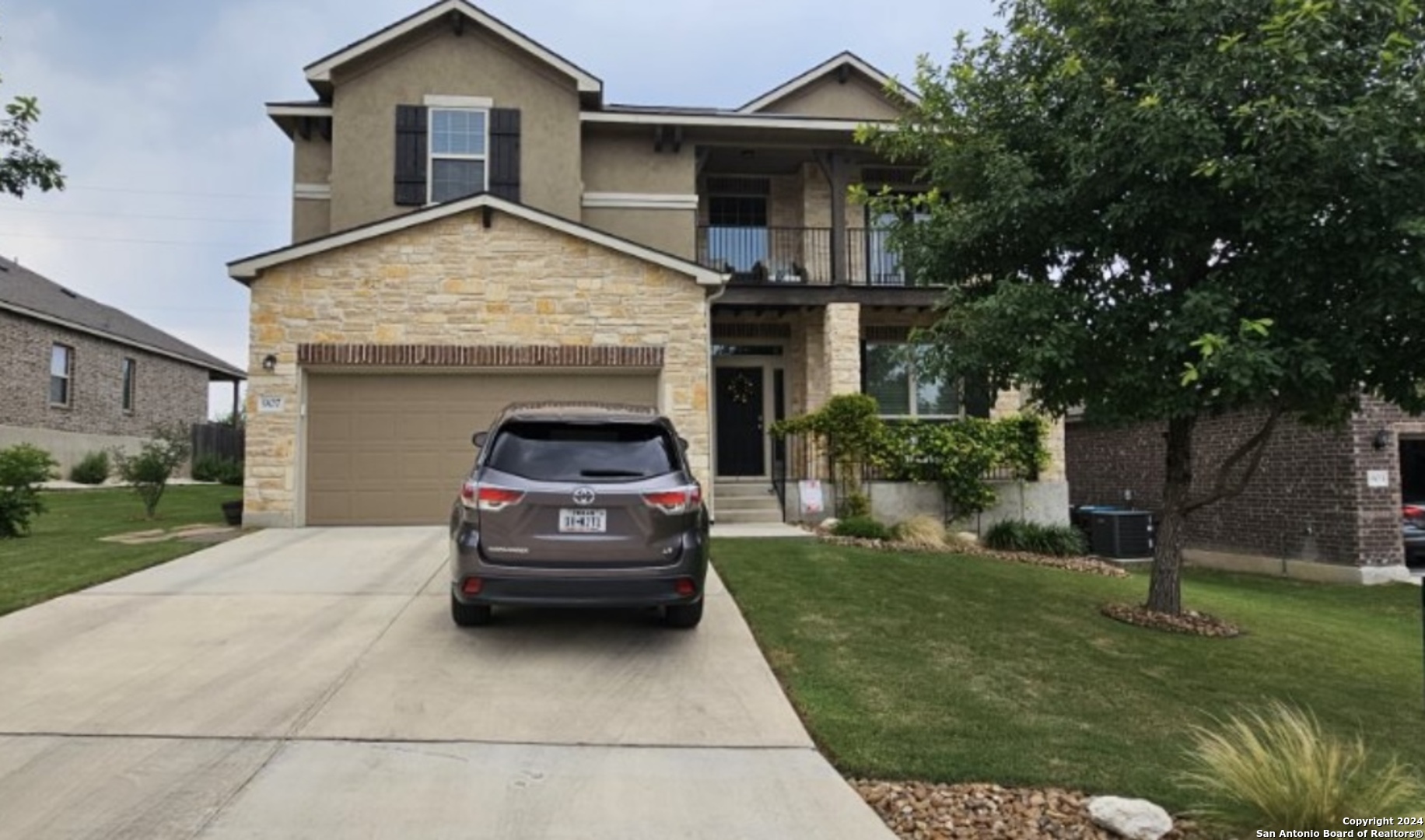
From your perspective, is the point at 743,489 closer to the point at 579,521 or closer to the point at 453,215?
the point at 453,215

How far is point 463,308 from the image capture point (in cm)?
1241

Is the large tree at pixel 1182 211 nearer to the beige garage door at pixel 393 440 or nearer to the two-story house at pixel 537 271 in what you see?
the two-story house at pixel 537 271

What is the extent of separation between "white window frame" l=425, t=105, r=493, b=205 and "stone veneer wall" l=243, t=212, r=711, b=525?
10.2 ft

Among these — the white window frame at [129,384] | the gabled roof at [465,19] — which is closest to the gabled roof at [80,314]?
the white window frame at [129,384]

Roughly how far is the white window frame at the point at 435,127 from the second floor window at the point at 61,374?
14.5 metres

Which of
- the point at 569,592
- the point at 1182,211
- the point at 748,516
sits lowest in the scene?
the point at 748,516

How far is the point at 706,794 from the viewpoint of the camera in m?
4.02

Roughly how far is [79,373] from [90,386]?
2.21 feet

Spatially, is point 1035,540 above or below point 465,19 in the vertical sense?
below

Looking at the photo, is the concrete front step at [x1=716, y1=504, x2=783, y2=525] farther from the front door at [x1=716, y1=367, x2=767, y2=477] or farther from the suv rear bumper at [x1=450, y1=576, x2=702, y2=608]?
the suv rear bumper at [x1=450, y1=576, x2=702, y2=608]

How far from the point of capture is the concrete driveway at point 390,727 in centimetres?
374

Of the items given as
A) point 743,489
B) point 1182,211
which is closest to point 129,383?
point 743,489

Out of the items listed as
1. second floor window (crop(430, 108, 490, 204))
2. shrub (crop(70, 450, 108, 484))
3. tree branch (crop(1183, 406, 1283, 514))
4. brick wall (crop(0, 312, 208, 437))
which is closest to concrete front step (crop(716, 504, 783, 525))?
second floor window (crop(430, 108, 490, 204))

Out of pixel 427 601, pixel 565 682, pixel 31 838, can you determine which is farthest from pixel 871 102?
pixel 31 838
